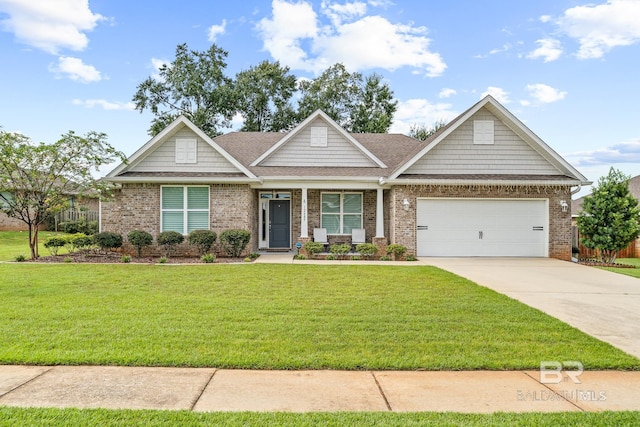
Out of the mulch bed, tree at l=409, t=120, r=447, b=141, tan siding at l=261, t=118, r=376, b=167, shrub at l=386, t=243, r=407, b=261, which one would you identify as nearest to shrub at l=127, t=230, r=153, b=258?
the mulch bed

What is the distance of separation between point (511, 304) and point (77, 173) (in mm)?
13601

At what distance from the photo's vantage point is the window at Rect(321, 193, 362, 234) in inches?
637

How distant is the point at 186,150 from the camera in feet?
46.9

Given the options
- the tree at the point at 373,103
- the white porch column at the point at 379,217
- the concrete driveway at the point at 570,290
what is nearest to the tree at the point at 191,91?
the tree at the point at 373,103

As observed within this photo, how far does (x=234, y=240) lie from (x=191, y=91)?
70.3ft

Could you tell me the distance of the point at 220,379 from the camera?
12.4 feet

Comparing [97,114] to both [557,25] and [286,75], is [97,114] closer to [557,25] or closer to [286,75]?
[286,75]

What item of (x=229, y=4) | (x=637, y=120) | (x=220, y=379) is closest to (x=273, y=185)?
(x=229, y=4)

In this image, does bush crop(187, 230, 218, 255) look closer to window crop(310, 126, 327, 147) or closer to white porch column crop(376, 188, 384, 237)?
window crop(310, 126, 327, 147)

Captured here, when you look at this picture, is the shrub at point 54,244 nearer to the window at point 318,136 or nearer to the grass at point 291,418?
the window at point 318,136

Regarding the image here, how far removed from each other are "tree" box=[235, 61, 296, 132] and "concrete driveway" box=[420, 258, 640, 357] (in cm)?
2139

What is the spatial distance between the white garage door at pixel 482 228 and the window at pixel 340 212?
2.80 meters

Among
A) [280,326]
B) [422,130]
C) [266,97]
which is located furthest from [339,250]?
[422,130]

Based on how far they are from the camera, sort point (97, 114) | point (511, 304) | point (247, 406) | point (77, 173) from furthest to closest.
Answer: point (97, 114) < point (77, 173) < point (511, 304) < point (247, 406)
